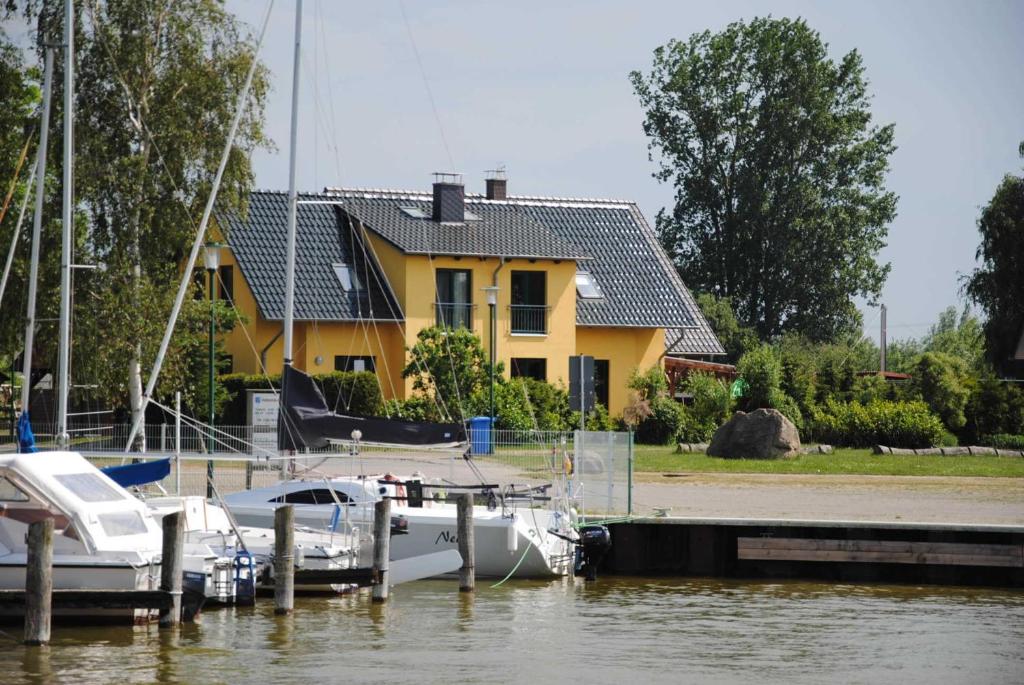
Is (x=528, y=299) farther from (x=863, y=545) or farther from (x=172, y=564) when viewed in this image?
(x=172, y=564)

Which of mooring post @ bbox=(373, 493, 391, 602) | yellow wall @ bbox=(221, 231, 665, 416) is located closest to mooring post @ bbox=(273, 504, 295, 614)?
mooring post @ bbox=(373, 493, 391, 602)

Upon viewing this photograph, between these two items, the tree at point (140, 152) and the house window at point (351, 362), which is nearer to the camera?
the tree at point (140, 152)

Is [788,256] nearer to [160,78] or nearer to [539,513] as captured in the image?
[160,78]

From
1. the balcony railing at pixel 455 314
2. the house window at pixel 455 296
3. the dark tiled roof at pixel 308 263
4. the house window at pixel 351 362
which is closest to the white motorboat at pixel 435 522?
the dark tiled roof at pixel 308 263

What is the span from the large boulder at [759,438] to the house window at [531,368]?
12765mm

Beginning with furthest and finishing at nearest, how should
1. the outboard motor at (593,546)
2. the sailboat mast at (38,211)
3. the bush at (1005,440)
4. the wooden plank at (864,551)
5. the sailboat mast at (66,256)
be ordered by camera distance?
the bush at (1005,440), the sailboat mast at (38,211), the wooden plank at (864,551), the outboard motor at (593,546), the sailboat mast at (66,256)

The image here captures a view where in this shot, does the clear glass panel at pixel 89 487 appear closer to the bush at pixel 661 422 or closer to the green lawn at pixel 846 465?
the green lawn at pixel 846 465

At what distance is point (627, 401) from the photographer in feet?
194

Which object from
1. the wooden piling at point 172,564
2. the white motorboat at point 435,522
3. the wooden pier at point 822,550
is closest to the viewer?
the wooden piling at point 172,564

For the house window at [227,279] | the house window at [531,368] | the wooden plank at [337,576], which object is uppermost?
the house window at [227,279]

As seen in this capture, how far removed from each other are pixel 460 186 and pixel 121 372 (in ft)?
62.4

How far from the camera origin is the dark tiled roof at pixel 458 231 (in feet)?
186

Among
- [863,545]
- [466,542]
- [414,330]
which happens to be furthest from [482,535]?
[414,330]

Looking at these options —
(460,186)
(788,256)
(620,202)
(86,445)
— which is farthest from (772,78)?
(86,445)
